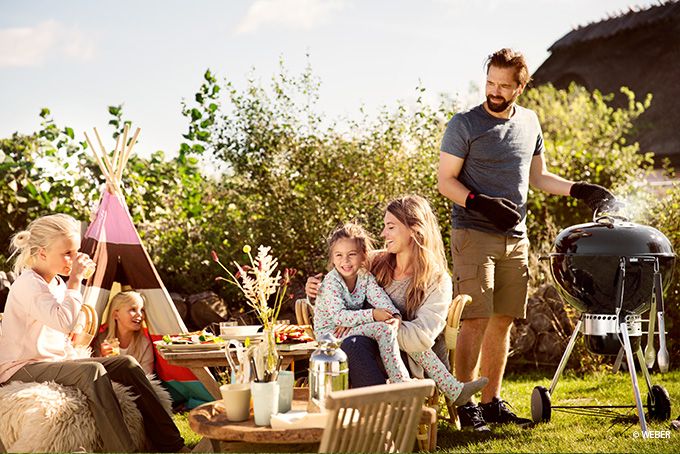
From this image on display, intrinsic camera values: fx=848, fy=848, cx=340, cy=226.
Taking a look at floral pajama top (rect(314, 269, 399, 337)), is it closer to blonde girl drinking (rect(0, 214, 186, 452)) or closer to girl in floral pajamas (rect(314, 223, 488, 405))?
girl in floral pajamas (rect(314, 223, 488, 405))

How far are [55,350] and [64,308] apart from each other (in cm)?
27

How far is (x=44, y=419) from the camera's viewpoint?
130 inches

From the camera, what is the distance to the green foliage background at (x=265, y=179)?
634 centimetres

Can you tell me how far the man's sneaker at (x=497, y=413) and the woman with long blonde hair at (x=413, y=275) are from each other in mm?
648

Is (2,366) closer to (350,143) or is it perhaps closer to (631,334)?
(631,334)

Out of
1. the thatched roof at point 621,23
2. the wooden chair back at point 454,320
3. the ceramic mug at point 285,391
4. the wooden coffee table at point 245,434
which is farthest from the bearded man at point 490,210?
the thatched roof at point 621,23

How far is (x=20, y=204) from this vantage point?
679 centimetres

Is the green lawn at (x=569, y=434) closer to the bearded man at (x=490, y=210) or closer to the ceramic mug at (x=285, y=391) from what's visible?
the bearded man at (x=490, y=210)

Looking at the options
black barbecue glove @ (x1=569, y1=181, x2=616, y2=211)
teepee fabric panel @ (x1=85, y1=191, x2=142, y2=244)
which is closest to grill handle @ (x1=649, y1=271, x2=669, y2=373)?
black barbecue glove @ (x1=569, y1=181, x2=616, y2=211)

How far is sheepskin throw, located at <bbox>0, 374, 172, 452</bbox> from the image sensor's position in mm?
3299

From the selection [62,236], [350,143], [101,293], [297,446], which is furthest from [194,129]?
[297,446]

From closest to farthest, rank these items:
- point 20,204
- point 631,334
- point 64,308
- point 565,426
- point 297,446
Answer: point 297,446, point 64,308, point 631,334, point 565,426, point 20,204

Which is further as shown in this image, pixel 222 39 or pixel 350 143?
pixel 222 39

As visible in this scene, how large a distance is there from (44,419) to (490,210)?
2121mm
